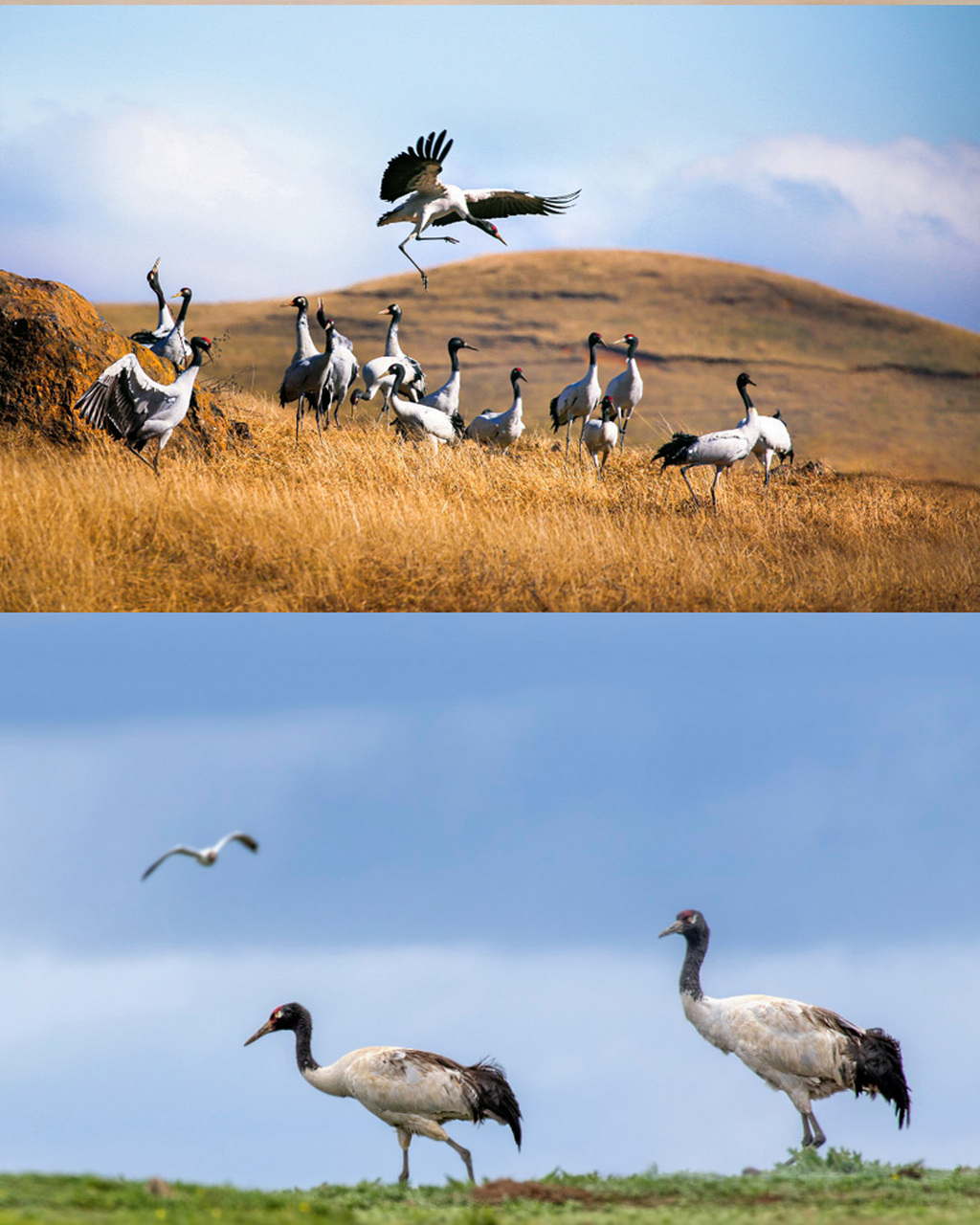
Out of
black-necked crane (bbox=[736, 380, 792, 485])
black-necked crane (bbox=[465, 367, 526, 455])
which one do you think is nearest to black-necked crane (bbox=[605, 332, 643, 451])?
black-necked crane (bbox=[465, 367, 526, 455])

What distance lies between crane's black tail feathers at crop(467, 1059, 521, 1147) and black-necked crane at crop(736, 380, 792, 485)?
881 cm

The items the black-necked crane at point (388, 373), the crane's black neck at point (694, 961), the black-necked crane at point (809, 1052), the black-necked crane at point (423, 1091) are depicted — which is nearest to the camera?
the black-necked crane at point (423, 1091)

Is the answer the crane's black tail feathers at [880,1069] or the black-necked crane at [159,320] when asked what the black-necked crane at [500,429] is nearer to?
the black-necked crane at [159,320]

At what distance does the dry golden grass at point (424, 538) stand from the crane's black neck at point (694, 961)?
451cm

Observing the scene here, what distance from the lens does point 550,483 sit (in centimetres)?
1470

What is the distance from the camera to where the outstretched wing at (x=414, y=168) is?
14.4 metres

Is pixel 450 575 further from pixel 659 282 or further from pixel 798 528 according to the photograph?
pixel 659 282

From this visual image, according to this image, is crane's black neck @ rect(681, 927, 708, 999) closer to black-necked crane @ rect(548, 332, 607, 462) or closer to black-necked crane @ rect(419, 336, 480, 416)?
black-necked crane @ rect(548, 332, 607, 462)

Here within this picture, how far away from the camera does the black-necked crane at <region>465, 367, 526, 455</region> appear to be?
1616cm

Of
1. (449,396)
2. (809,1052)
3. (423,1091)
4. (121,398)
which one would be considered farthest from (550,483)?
(423,1091)

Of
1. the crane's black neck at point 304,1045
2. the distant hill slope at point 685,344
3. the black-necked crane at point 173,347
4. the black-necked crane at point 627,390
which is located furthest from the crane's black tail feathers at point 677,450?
the crane's black neck at point 304,1045

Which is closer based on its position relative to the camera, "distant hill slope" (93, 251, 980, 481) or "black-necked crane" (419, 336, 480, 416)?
"black-necked crane" (419, 336, 480, 416)

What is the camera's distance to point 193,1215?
5.41 meters

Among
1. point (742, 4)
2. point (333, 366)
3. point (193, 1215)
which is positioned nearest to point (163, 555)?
point (333, 366)
